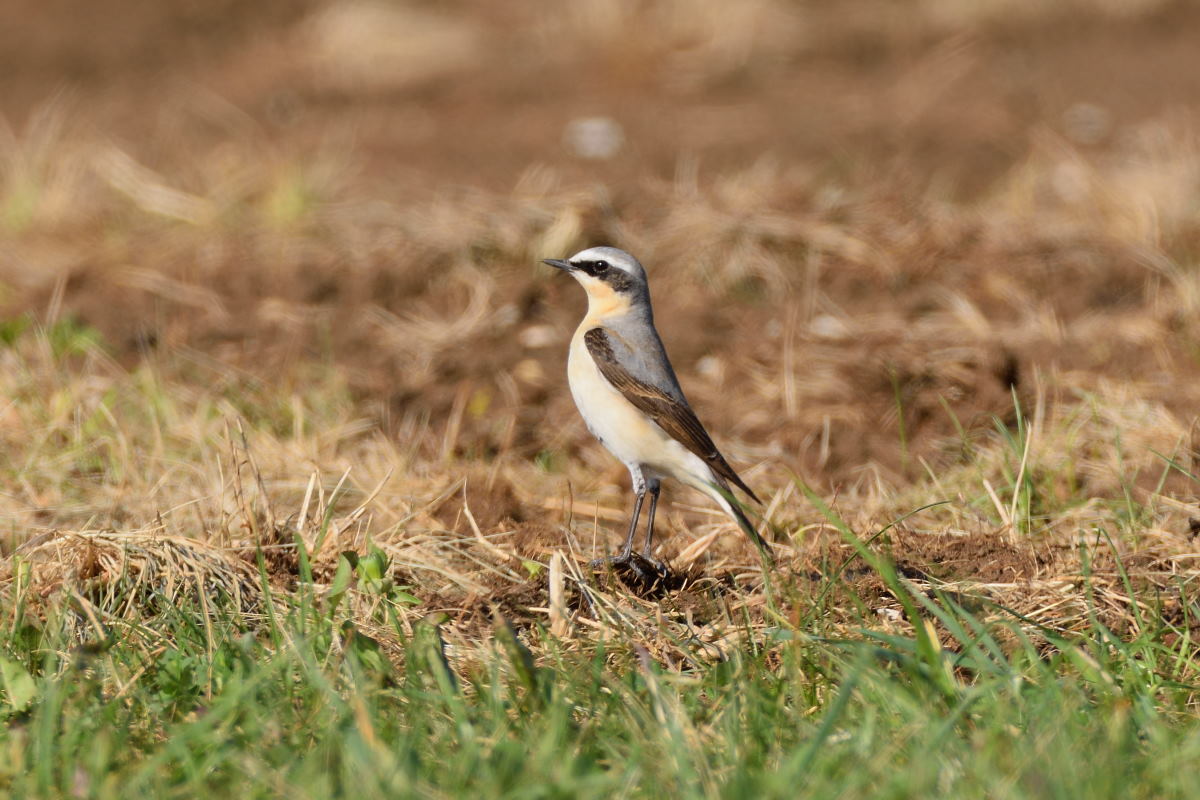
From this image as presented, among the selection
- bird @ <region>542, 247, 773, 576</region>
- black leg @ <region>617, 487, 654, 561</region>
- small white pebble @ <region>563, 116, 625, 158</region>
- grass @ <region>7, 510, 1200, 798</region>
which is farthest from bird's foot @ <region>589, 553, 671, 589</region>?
small white pebble @ <region>563, 116, 625, 158</region>

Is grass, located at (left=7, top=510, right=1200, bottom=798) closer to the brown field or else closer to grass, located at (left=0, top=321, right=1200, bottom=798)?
grass, located at (left=0, top=321, right=1200, bottom=798)

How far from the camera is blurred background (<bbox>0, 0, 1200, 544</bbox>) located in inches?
290

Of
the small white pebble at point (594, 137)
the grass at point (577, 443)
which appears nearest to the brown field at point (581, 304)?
the grass at point (577, 443)

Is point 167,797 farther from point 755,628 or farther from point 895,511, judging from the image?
point 895,511

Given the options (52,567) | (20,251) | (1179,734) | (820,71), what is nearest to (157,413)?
(52,567)

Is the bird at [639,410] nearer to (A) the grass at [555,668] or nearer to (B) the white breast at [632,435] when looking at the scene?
(B) the white breast at [632,435]

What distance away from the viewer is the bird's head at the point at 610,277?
20.3ft

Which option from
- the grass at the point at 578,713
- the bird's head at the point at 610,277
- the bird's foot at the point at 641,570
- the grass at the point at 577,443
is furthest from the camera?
the bird's head at the point at 610,277

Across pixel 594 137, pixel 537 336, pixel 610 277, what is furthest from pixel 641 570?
pixel 594 137

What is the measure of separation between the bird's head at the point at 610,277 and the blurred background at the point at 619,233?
0.87 meters

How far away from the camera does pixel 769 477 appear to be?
22.1 ft

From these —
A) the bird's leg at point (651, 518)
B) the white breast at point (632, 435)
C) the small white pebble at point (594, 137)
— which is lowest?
the small white pebble at point (594, 137)

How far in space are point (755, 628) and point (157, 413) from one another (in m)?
3.58

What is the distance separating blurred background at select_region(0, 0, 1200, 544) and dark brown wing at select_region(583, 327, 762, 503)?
69 cm
